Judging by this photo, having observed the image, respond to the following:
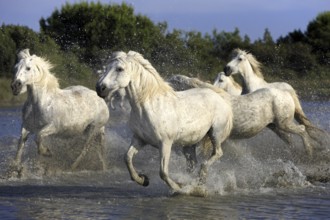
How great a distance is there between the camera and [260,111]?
11.5 metres

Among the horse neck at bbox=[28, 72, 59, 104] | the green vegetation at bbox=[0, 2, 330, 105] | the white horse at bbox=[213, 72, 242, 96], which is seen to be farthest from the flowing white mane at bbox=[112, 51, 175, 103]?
the green vegetation at bbox=[0, 2, 330, 105]

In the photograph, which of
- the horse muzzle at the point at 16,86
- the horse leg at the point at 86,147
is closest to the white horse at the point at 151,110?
the horse muzzle at the point at 16,86

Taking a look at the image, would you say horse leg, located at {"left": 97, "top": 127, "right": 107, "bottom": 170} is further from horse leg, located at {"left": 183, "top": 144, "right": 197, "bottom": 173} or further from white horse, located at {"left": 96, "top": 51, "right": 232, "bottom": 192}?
white horse, located at {"left": 96, "top": 51, "right": 232, "bottom": 192}

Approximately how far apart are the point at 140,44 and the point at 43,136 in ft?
83.6

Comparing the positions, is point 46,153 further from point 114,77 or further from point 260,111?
point 260,111

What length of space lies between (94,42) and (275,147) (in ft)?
83.4

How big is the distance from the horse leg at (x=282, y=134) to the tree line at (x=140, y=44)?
45.1 ft

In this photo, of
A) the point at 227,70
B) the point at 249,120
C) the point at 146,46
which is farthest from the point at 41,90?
the point at 146,46

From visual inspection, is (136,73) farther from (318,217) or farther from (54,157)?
(54,157)

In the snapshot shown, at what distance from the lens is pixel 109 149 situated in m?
13.8

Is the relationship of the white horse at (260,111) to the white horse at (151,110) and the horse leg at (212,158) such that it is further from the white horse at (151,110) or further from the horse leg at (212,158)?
the white horse at (151,110)

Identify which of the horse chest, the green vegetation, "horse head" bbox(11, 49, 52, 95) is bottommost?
the horse chest

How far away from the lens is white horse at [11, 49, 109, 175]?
443 inches

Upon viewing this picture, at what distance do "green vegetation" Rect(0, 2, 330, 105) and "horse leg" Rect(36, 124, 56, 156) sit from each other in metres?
12.8
